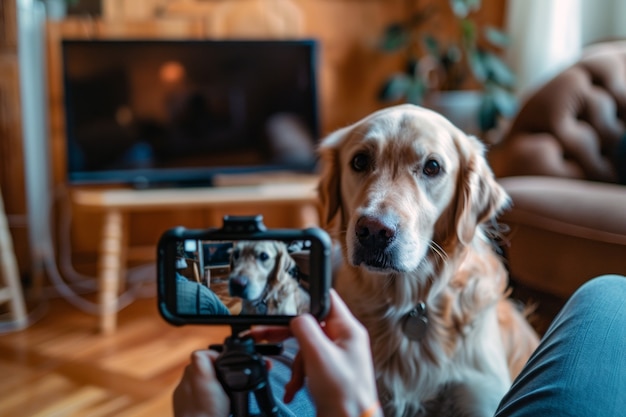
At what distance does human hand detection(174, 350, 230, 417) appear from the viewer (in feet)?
1.89

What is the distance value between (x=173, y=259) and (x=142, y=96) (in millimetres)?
2056

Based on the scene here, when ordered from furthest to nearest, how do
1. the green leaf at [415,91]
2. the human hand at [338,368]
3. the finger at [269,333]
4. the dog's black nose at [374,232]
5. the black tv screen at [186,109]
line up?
the green leaf at [415,91] → the black tv screen at [186,109] → the dog's black nose at [374,232] → the finger at [269,333] → the human hand at [338,368]

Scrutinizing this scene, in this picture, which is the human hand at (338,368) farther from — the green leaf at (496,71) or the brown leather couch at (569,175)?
the green leaf at (496,71)

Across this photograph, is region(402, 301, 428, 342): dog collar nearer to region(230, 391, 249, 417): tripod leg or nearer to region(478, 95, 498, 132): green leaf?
region(230, 391, 249, 417): tripod leg

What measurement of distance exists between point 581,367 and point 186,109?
218 cm

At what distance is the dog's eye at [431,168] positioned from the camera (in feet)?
3.47

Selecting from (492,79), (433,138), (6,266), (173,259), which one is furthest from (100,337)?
(492,79)

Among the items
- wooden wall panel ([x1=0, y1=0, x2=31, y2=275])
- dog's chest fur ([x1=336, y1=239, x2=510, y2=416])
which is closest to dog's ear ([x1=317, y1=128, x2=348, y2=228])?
dog's chest fur ([x1=336, y1=239, x2=510, y2=416])

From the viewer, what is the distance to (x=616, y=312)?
75 centimetres

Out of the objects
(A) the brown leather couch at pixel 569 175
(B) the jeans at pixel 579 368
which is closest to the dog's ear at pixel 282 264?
(B) the jeans at pixel 579 368

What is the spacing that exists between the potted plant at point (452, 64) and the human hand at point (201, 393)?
231 cm

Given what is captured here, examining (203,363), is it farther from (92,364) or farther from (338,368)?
(92,364)

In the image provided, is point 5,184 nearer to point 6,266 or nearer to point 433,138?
point 6,266

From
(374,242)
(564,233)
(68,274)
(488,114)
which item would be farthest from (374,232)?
(68,274)
